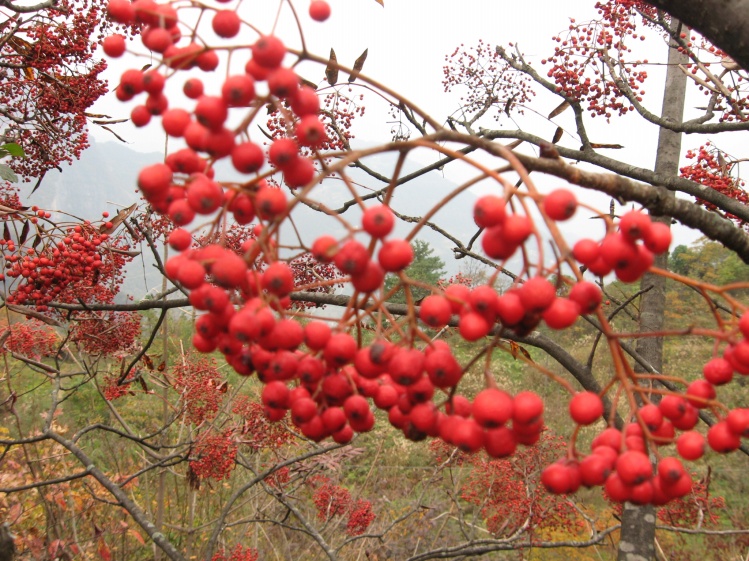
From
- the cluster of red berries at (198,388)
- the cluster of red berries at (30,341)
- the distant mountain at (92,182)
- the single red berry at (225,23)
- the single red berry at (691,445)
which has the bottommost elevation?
the single red berry at (691,445)

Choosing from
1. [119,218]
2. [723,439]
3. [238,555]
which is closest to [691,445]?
[723,439]

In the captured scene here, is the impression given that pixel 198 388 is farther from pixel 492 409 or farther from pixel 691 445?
pixel 691 445

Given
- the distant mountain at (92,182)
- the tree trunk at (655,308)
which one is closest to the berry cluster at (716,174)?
the tree trunk at (655,308)

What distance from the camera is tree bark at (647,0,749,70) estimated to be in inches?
49.9

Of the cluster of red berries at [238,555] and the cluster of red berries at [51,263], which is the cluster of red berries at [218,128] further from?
the cluster of red berries at [238,555]

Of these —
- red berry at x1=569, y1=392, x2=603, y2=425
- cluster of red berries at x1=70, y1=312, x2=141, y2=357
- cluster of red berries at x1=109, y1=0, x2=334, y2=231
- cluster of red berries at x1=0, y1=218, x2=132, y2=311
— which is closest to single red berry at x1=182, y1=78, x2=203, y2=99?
cluster of red berries at x1=109, y1=0, x2=334, y2=231

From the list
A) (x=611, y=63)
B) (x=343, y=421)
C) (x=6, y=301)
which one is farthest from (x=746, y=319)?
(x=6, y=301)

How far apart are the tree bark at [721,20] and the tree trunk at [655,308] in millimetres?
1631

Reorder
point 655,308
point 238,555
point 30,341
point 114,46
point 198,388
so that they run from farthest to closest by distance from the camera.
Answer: point 30,341, point 238,555, point 198,388, point 655,308, point 114,46

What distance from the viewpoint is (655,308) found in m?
4.03

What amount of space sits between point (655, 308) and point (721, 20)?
3.18 meters

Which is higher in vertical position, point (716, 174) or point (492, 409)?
point (716, 174)

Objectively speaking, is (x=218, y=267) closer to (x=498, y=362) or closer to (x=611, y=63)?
(x=611, y=63)

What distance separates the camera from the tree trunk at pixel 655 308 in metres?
3.00
